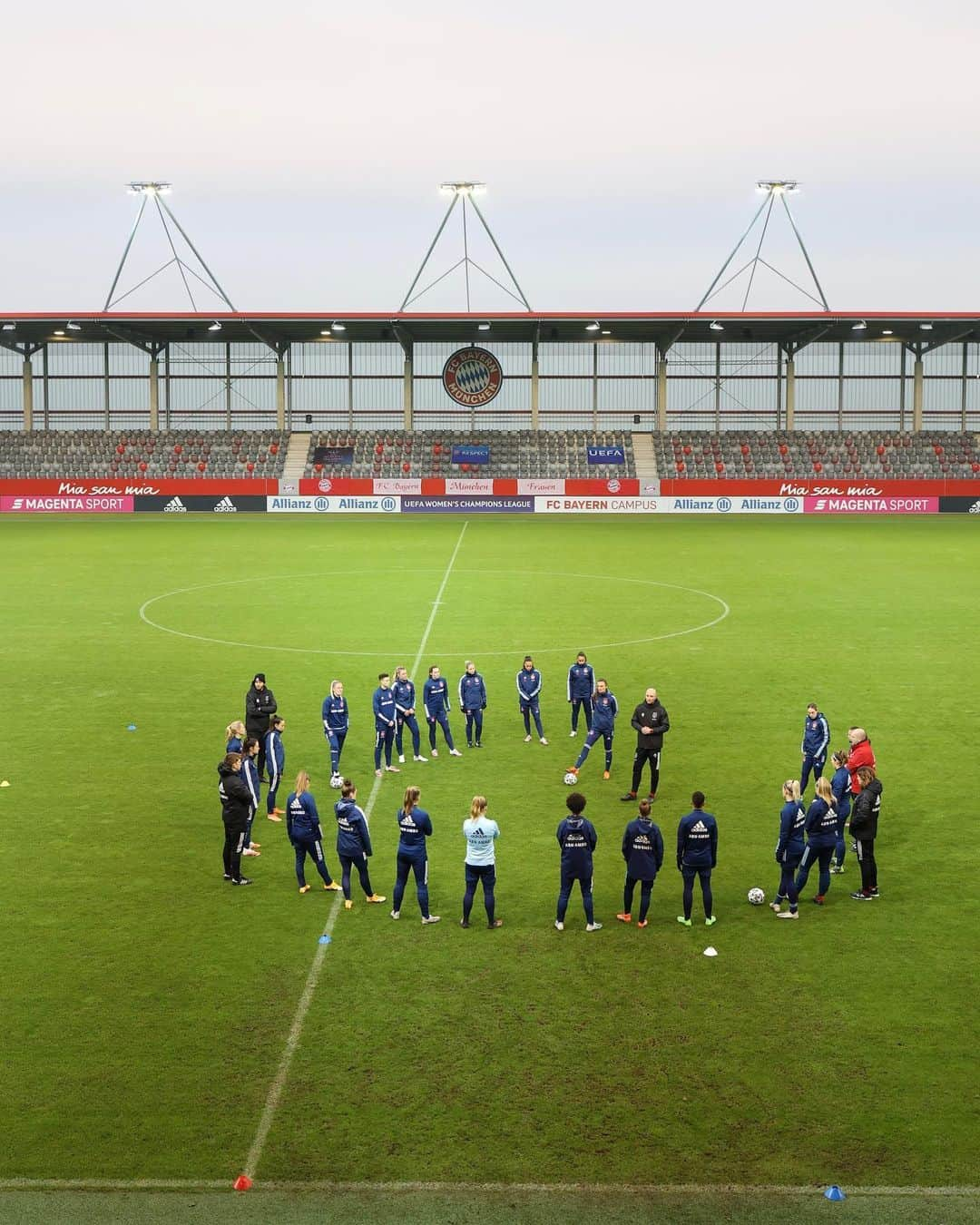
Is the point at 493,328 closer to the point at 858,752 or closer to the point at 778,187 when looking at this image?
the point at 778,187

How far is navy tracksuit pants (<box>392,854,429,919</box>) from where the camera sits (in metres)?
12.6

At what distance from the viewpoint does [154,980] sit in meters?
11.4

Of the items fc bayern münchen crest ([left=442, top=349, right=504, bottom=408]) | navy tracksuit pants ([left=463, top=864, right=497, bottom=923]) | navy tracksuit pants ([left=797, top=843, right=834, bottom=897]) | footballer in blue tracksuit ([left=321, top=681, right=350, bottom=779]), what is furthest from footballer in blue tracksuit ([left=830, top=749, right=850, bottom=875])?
fc bayern münchen crest ([left=442, top=349, right=504, bottom=408])

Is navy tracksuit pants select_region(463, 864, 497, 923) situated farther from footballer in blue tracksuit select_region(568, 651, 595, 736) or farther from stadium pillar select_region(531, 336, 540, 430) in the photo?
stadium pillar select_region(531, 336, 540, 430)

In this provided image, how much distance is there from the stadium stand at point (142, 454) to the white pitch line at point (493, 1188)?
6425 centimetres

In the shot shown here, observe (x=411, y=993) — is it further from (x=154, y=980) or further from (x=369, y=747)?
(x=369, y=747)

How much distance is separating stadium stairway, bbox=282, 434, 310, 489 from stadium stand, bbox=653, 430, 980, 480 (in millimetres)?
22183

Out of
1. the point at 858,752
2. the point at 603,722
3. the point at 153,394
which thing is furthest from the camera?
the point at 153,394

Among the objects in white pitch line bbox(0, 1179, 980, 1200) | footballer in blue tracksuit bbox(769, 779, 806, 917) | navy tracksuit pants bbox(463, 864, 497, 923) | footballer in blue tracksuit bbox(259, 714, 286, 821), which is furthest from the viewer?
footballer in blue tracksuit bbox(259, 714, 286, 821)

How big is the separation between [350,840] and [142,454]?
210 ft

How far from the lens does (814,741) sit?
16750 millimetres

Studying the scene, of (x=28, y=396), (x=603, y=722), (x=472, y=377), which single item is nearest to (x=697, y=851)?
(x=603, y=722)

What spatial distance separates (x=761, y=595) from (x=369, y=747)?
63.2 ft

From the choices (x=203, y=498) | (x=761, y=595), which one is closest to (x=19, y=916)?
(x=761, y=595)
